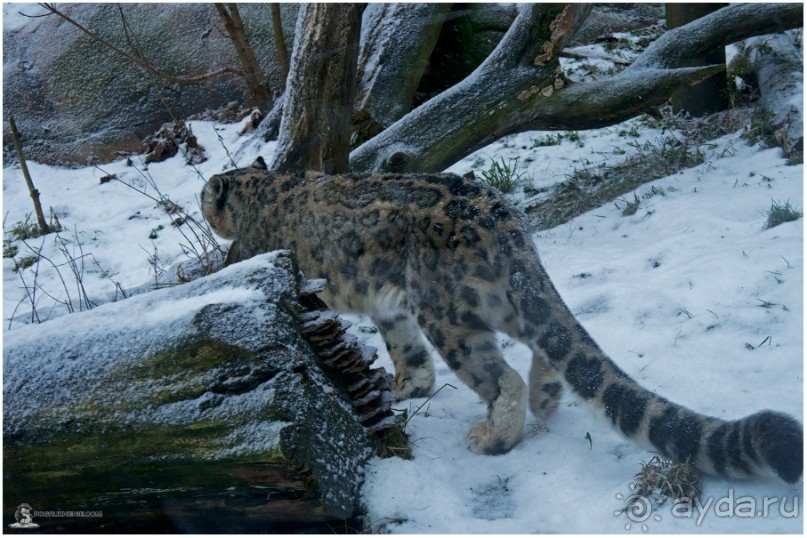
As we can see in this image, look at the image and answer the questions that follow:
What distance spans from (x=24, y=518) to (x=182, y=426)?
0.92 m

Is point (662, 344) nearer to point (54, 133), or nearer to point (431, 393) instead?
point (431, 393)

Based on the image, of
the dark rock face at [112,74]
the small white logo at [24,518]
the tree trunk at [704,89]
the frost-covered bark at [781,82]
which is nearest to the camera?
the small white logo at [24,518]

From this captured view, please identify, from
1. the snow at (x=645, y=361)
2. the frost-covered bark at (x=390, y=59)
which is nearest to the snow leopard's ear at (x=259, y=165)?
the snow at (x=645, y=361)

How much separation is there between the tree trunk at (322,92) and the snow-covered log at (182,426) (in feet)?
11.2

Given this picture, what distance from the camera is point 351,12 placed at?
6836 mm

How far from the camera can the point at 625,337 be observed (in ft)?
16.4

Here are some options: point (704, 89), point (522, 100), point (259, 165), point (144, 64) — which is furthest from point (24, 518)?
point (704, 89)

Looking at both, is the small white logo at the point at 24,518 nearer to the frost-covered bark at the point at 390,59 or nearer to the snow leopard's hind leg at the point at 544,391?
the snow leopard's hind leg at the point at 544,391

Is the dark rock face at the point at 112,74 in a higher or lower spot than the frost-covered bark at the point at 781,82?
higher

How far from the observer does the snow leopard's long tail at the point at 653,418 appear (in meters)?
3.02

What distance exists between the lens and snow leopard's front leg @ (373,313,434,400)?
17.9 ft

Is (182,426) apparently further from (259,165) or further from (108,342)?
(259,165)

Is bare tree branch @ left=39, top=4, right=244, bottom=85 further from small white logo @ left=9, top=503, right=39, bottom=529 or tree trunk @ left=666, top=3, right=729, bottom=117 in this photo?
small white logo @ left=9, top=503, right=39, bottom=529

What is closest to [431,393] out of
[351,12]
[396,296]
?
[396,296]
